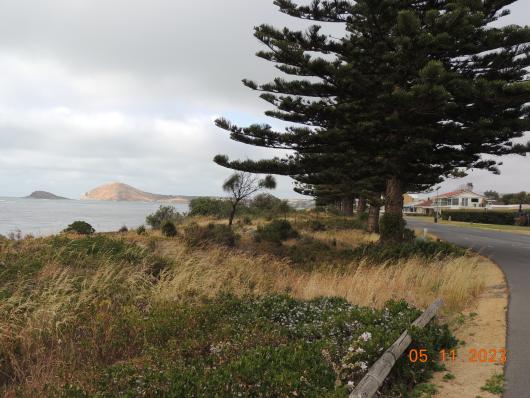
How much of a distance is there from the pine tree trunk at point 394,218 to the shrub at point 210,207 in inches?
938

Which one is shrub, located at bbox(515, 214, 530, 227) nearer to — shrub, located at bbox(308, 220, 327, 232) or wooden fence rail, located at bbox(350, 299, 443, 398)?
shrub, located at bbox(308, 220, 327, 232)

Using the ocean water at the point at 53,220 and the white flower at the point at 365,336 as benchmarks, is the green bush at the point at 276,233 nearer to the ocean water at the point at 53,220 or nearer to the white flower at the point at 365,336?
the ocean water at the point at 53,220

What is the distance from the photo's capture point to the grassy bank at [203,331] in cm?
368

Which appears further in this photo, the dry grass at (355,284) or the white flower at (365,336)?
the dry grass at (355,284)

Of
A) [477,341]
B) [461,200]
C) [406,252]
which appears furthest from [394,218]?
[461,200]

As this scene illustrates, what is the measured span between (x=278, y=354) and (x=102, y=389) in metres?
1.57

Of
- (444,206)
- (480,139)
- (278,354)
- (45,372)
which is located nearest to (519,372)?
(278,354)

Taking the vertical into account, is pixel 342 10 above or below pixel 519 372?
above

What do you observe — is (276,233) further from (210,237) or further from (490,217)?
(490,217)

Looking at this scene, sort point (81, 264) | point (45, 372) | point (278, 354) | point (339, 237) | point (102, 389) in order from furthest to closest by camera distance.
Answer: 1. point (339, 237)
2. point (81, 264)
3. point (45, 372)
4. point (278, 354)
5. point (102, 389)

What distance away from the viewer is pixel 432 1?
15.0m

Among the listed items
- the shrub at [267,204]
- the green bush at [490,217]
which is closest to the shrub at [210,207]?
the shrub at [267,204]

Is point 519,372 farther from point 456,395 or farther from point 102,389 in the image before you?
point 102,389

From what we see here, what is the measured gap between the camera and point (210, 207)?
41344mm
